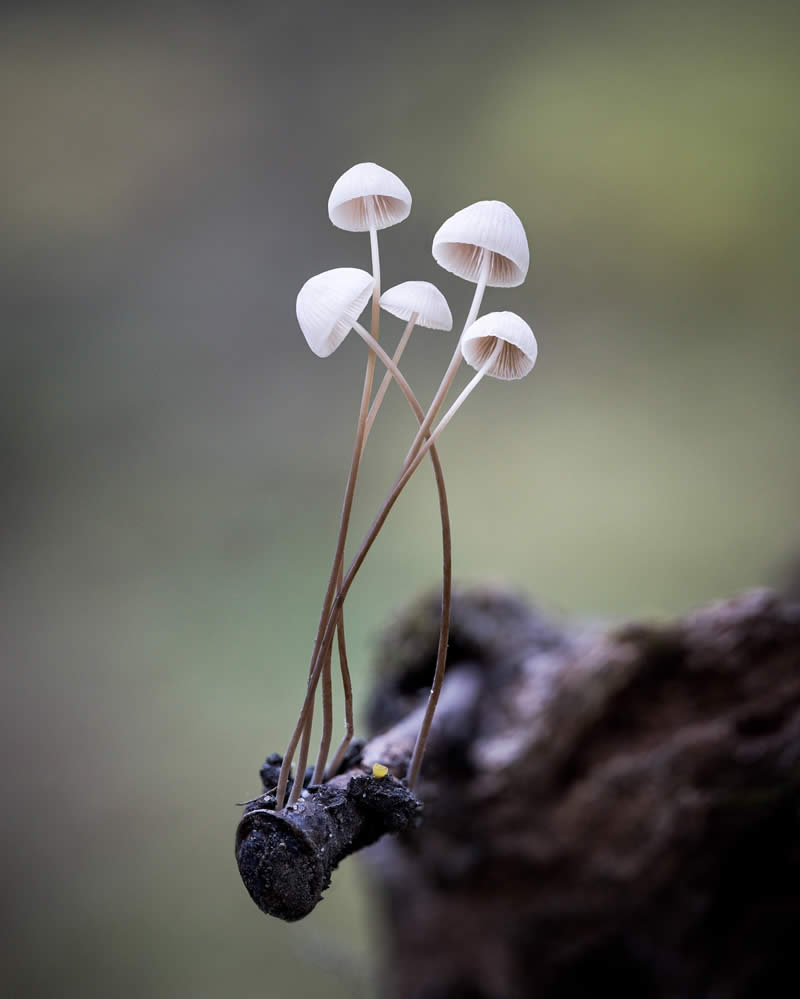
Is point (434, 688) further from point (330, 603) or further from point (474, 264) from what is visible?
point (474, 264)

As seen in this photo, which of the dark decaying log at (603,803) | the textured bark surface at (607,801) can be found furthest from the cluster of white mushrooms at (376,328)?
the textured bark surface at (607,801)

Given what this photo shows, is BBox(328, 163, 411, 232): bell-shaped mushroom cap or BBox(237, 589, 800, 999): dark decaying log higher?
BBox(328, 163, 411, 232): bell-shaped mushroom cap

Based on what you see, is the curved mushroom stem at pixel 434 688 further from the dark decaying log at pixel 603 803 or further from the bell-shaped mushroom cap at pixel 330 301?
the dark decaying log at pixel 603 803

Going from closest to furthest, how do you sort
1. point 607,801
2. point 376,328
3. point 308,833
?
point 308,833 < point 376,328 < point 607,801

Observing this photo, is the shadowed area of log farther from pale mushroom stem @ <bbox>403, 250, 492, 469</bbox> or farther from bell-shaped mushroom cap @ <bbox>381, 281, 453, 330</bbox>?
bell-shaped mushroom cap @ <bbox>381, 281, 453, 330</bbox>

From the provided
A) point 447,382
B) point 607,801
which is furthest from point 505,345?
point 607,801

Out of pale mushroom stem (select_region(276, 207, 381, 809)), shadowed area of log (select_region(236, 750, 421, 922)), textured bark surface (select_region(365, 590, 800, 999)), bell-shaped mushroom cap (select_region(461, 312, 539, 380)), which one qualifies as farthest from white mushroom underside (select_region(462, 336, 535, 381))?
textured bark surface (select_region(365, 590, 800, 999))
